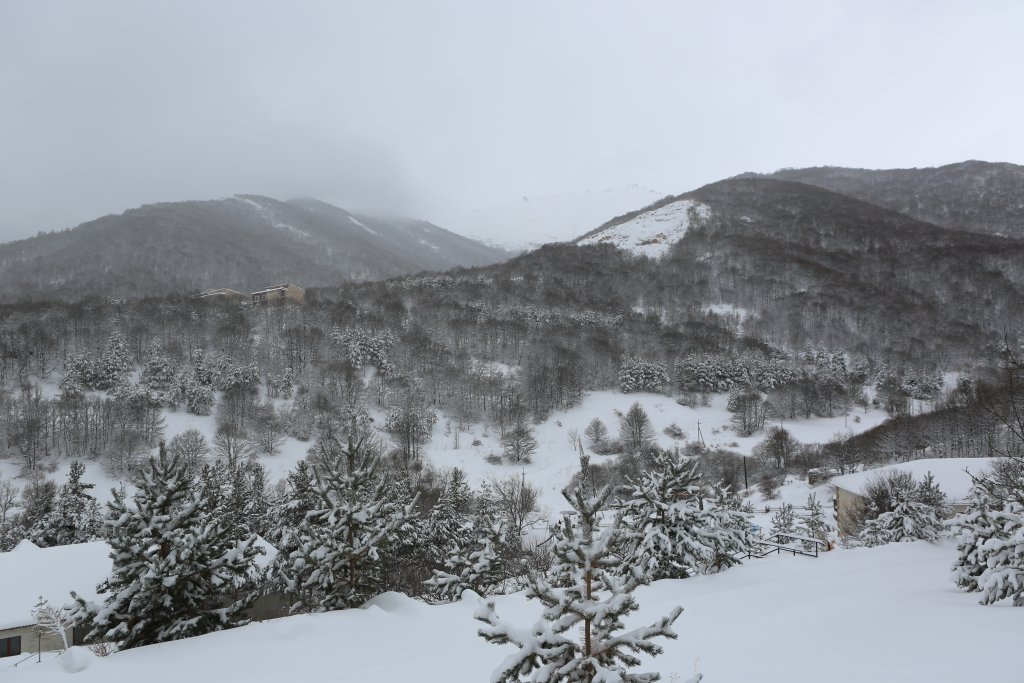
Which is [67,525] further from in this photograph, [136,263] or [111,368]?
[136,263]

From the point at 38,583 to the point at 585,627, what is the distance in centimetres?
2615

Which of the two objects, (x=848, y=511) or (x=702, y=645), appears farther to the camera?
(x=848, y=511)

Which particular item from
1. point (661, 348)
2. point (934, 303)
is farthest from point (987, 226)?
A: point (661, 348)

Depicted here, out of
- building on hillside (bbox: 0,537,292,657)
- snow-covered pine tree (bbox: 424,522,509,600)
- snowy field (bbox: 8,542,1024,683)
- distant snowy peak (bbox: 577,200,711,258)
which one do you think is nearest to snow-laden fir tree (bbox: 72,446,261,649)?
snowy field (bbox: 8,542,1024,683)

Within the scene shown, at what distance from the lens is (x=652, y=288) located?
135m

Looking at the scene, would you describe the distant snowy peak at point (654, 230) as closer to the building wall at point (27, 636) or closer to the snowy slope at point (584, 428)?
the snowy slope at point (584, 428)

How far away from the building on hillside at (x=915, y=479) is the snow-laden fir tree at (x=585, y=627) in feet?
110

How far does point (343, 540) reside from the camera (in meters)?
12.0

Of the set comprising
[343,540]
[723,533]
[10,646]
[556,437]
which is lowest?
[556,437]

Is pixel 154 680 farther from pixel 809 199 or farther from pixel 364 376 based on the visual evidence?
pixel 809 199

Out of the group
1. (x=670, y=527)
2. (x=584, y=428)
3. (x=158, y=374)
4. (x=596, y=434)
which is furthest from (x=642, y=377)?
(x=670, y=527)

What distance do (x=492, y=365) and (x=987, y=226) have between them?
180 meters

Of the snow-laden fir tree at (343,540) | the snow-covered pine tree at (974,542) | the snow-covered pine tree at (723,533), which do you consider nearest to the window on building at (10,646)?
the snow-laden fir tree at (343,540)

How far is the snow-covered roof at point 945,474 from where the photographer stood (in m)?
30.3
